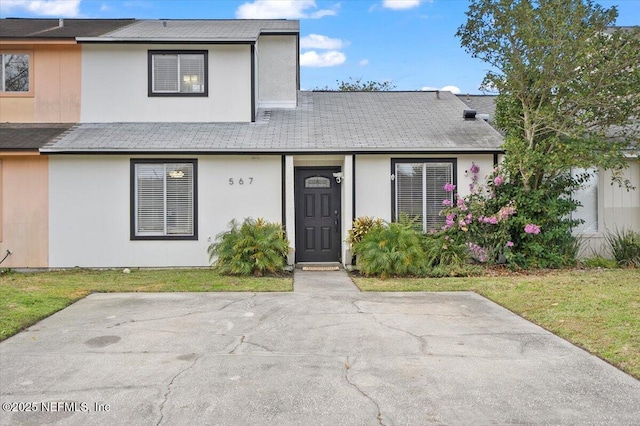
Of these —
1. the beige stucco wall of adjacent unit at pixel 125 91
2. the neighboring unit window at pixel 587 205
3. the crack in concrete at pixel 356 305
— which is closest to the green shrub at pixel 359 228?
the crack in concrete at pixel 356 305

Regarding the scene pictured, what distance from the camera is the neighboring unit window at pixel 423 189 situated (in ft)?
38.3

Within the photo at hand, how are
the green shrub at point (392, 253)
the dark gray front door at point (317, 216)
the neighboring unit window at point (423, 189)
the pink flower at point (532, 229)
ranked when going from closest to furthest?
1. the green shrub at point (392, 253)
2. the pink flower at point (532, 229)
3. the neighboring unit window at point (423, 189)
4. the dark gray front door at point (317, 216)

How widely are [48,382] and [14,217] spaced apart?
8.39 m

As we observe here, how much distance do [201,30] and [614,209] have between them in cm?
1154

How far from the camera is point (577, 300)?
7.41 meters

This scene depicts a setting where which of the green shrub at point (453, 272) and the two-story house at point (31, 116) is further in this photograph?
the two-story house at point (31, 116)

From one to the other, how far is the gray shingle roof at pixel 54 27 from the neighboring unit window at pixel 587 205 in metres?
12.6

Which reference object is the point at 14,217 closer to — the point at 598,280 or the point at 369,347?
the point at 369,347

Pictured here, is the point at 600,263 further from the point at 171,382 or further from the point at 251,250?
the point at 171,382

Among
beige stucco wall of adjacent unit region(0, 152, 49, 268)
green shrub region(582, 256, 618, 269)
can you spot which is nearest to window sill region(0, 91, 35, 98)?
beige stucco wall of adjacent unit region(0, 152, 49, 268)

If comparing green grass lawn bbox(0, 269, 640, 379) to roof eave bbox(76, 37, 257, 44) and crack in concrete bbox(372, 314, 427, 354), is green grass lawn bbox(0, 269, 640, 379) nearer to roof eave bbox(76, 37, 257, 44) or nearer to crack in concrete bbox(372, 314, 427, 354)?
crack in concrete bbox(372, 314, 427, 354)

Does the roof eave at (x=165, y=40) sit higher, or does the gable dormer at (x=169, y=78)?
the roof eave at (x=165, y=40)

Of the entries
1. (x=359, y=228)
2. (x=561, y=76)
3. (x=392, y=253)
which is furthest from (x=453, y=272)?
(x=561, y=76)

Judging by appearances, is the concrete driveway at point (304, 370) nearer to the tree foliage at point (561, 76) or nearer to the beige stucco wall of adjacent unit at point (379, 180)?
the beige stucco wall of adjacent unit at point (379, 180)
